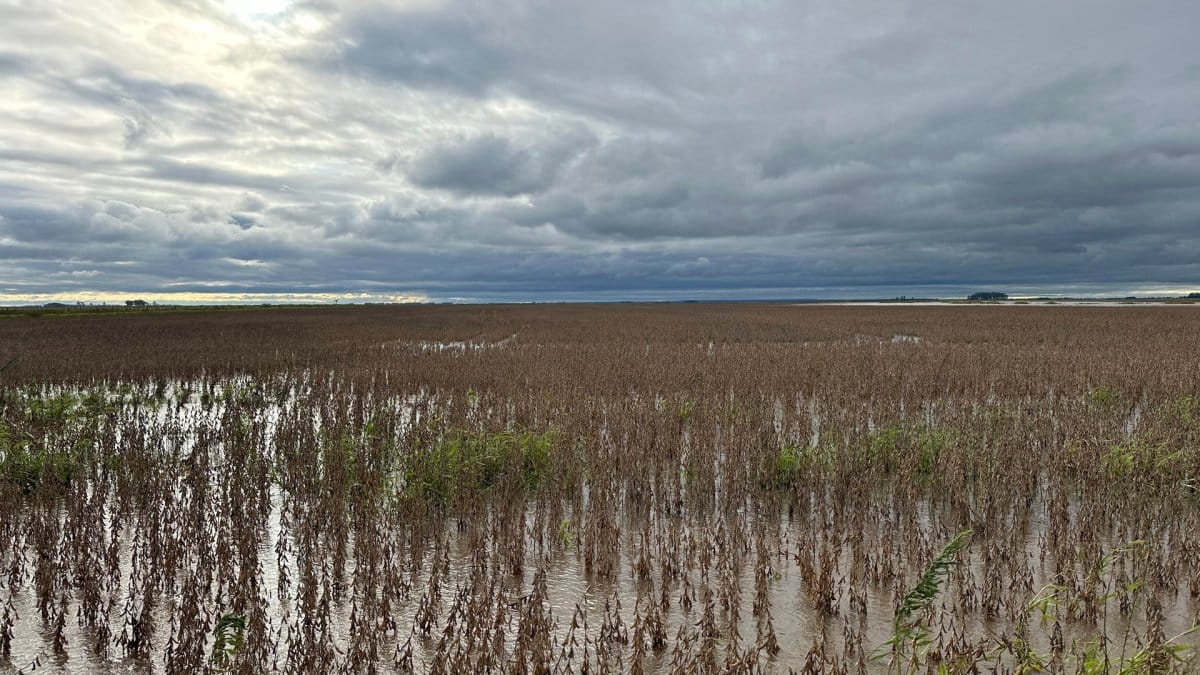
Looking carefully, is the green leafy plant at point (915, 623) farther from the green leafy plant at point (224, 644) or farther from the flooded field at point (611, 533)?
the green leafy plant at point (224, 644)

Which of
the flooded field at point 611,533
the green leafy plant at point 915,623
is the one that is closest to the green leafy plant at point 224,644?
the flooded field at point 611,533

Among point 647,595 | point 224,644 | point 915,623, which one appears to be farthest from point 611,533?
point 224,644

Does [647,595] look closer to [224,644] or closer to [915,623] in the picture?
[915,623]

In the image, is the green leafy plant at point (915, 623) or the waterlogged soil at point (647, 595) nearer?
the green leafy plant at point (915, 623)

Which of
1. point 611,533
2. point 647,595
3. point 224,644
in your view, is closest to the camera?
point 224,644

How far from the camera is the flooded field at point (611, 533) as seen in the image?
164 inches

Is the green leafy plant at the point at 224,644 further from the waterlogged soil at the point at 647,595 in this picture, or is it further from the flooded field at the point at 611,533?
the waterlogged soil at the point at 647,595

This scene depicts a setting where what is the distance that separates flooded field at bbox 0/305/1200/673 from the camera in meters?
4.16

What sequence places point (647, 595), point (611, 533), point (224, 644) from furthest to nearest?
point (611, 533) < point (647, 595) < point (224, 644)

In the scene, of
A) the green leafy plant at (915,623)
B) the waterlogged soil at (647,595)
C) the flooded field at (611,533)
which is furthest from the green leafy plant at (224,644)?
the green leafy plant at (915,623)

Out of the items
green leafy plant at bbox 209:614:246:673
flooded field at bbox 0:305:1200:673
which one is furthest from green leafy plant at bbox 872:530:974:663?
green leafy plant at bbox 209:614:246:673

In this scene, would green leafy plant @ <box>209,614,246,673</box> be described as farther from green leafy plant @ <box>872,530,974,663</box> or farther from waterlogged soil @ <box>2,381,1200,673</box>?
green leafy plant @ <box>872,530,974,663</box>

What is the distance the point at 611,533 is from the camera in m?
5.70

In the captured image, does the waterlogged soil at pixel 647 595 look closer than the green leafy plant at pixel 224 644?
No
